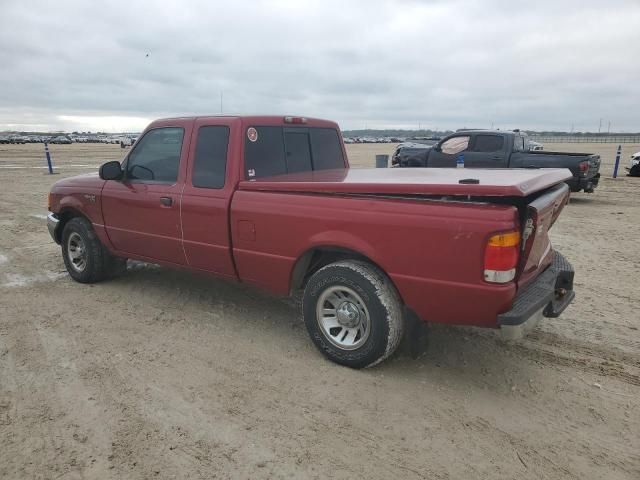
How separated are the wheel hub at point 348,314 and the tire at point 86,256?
3.23 metres

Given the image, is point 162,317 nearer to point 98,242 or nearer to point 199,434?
point 98,242

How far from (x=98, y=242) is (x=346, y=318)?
3.31 m

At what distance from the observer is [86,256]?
17.6 ft

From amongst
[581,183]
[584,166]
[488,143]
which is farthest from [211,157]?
[581,183]

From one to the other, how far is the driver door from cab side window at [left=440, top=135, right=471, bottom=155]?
356 inches

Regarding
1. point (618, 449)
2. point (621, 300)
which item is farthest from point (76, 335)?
point (621, 300)

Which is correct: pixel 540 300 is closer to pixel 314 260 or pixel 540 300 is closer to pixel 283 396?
pixel 314 260

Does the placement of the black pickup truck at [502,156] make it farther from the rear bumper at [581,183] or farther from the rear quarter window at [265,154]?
the rear quarter window at [265,154]

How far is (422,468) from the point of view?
2527mm

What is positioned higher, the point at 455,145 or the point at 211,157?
the point at 211,157

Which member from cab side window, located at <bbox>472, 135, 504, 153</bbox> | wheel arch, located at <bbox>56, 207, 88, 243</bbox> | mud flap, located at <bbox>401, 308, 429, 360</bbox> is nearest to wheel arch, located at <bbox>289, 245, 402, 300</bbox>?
mud flap, located at <bbox>401, 308, 429, 360</bbox>

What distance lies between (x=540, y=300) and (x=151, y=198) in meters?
3.47

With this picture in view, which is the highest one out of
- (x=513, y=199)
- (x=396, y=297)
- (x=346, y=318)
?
(x=513, y=199)

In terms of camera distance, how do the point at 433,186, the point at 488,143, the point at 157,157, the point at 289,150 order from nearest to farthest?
1. the point at 433,186
2. the point at 289,150
3. the point at 157,157
4. the point at 488,143
